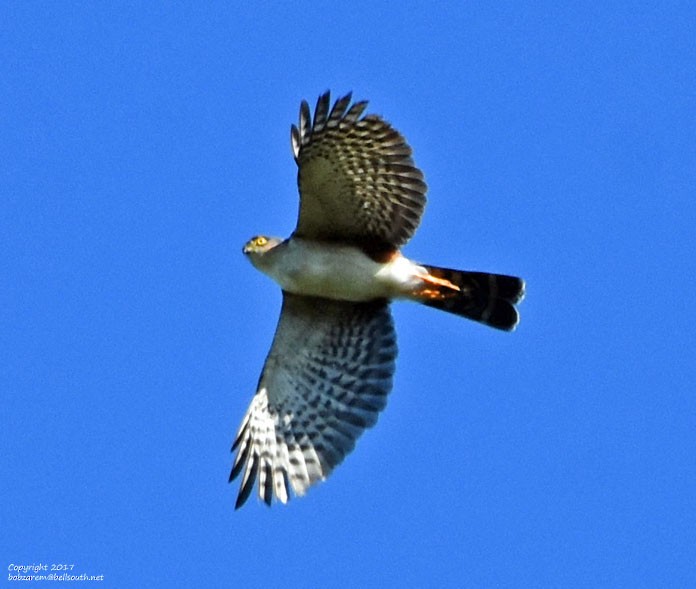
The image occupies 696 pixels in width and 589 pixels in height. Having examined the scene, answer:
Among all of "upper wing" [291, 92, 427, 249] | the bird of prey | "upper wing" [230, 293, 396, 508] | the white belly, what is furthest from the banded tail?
"upper wing" [291, 92, 427, 249]

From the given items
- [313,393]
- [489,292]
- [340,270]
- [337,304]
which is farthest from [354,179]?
[313,393]

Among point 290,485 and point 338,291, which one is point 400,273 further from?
point 290,485

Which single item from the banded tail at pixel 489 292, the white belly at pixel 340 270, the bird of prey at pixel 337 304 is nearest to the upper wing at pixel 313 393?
the bird of prey at pixel 337 304

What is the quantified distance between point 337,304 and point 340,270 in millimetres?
468

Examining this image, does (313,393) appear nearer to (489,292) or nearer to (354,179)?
(489,292)

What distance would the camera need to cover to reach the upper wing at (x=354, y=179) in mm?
15453

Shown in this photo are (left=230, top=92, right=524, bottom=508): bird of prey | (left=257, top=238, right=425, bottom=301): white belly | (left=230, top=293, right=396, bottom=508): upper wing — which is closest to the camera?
(left=230, top=92, right=524, bottom=508): bird of prey

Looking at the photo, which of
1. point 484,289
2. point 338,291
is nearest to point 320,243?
point 338,291

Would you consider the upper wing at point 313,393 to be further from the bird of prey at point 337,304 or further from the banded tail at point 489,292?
the banded tail at point 489,292

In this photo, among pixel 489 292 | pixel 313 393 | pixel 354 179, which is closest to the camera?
pixel 354 179

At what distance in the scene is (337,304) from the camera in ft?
54.2

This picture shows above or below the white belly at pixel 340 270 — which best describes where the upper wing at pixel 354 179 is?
above

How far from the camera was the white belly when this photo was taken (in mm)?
16141

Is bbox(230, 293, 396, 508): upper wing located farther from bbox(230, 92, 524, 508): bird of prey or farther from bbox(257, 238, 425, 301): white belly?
bbox(257, 238, 425, 301): white belly
